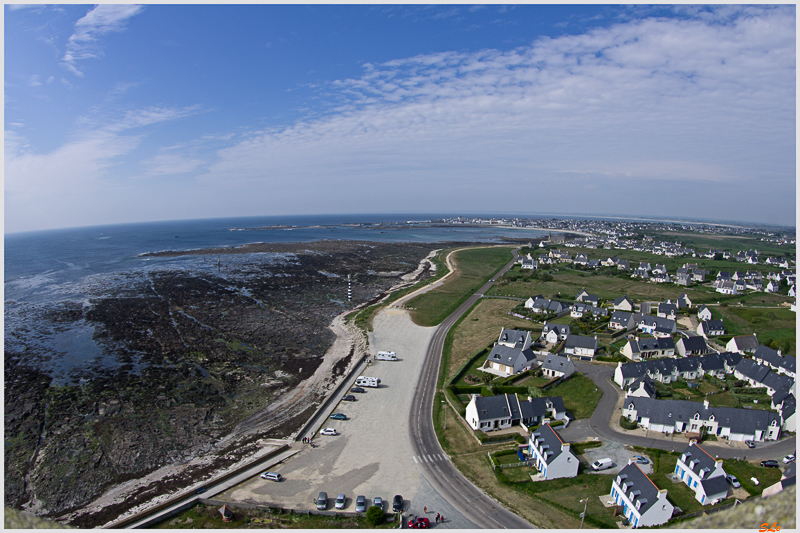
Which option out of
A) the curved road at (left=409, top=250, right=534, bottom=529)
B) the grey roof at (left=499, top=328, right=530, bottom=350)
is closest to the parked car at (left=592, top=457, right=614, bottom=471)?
the curved road at (left=409, top=250, right=534, bottom=529)

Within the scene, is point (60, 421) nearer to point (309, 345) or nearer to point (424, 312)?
point (309, 345)

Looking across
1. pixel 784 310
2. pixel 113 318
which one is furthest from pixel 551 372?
pixel 113 318

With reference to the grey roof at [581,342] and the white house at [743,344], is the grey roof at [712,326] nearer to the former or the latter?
the white house at [743,344]

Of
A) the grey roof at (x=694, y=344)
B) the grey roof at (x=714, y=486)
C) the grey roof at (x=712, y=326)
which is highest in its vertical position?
the grey roof at (x=712, y=326)

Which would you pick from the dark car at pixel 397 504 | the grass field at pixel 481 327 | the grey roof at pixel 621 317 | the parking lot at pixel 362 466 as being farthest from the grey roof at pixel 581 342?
the dark car at pixel 397 504

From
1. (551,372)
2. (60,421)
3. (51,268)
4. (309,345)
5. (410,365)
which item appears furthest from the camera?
(51,268)

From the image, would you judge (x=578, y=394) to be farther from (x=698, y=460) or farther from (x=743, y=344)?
(x=743, y=344)

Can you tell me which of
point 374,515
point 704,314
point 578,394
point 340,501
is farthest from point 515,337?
point 704,314
